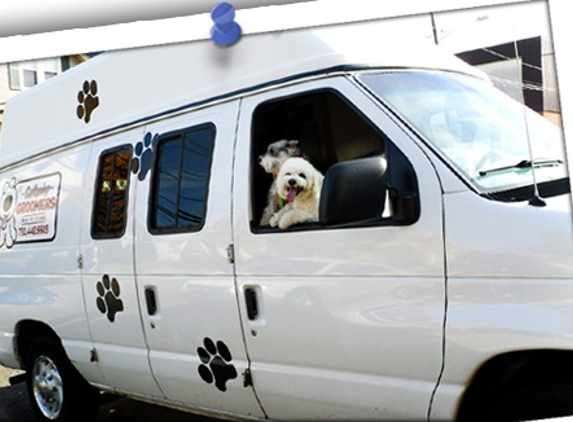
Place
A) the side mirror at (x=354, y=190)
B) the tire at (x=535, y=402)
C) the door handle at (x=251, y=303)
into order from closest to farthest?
1. the tire at (x=535, y=402)
2. the side mirror at (x=354, y=190)
3. the door handle at (x=251, y=303)

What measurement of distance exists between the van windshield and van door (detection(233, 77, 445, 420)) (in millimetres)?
124

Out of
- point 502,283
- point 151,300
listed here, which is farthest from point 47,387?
point 502,283

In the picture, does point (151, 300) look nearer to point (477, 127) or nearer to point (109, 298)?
point (109, 298)

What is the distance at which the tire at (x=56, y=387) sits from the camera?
4.83 meters

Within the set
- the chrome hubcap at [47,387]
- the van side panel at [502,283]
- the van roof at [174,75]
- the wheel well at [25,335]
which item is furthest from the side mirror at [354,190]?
the wheel well at [25,335]

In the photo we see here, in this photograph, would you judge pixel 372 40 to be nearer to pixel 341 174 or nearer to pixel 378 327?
pixel 341 174

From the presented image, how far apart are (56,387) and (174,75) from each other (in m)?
2.71

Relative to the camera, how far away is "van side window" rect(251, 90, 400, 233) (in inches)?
121

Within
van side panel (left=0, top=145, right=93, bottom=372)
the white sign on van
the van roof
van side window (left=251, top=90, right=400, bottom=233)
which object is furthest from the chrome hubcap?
van side window (left=251, top=90, right=400, bottom=233)

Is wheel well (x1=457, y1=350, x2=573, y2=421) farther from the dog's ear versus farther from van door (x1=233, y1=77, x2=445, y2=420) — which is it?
the dog's ear

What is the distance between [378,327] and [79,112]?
2.91 metres

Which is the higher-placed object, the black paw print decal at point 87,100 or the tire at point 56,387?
the black paw print decal at point 87,100

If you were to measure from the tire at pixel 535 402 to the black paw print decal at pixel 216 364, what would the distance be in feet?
4.67

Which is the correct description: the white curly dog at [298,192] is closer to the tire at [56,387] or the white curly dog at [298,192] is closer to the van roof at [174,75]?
the van roof at [174,75]
